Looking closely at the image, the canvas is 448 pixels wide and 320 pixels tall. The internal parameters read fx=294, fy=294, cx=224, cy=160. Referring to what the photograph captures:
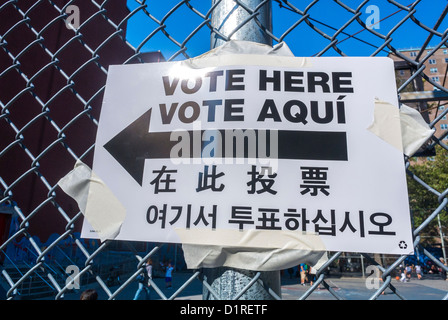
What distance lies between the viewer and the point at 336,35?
1090 millimetres

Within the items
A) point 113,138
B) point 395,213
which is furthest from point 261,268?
point 113,138

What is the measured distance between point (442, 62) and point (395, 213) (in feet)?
196

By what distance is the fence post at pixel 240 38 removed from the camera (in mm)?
938

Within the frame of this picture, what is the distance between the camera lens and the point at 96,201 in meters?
1.19

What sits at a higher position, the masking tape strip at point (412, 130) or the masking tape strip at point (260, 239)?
the masking tape strip at point (412, 130)

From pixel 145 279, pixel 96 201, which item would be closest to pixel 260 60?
pixel 96 201

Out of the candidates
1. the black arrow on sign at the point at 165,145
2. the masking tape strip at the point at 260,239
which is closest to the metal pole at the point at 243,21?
the black arrow on sign at the point at 165,145

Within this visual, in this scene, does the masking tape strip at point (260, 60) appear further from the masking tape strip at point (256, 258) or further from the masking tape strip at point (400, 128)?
the masking tape strip at point (256, 258)

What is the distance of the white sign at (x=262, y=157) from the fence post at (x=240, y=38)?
0.10m

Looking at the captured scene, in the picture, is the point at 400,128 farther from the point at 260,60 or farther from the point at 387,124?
the point at 260,60

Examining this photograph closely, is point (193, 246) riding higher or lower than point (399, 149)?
lower

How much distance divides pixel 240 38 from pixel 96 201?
85cm

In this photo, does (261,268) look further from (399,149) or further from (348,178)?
(399,149)

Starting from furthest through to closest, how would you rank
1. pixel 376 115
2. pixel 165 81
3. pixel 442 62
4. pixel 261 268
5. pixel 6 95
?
pixel 442 62 → pixel 6 95 → pixel 165 81 → pixel 376 115 → pixel 261 268
